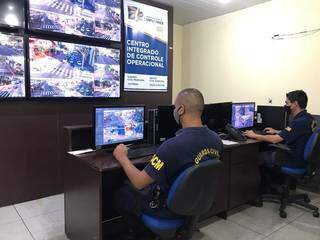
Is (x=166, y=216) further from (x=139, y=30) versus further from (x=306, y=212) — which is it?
(x=139, y=30)

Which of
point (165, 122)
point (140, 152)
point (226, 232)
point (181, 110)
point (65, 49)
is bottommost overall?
point (226, 232)

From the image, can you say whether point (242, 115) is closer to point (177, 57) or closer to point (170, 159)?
point (170, 159)

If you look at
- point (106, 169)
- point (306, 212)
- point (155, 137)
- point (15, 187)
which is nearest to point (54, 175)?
point (15, 187)

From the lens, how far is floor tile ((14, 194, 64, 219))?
9.57 ft

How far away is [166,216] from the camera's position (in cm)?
170

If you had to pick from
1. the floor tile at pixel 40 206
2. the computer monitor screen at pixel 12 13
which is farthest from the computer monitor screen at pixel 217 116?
the computer monitor screen at pixel 12 13

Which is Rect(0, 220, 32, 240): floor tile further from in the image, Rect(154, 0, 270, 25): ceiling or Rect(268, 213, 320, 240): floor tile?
Rect(154, 0, 270, 25): ceiling

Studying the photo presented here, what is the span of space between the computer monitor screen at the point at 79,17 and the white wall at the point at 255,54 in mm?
2059

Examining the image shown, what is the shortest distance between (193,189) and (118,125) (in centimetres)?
103

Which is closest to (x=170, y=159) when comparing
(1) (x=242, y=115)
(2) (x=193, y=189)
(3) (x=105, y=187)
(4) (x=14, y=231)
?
(2) (x=193, y=189)

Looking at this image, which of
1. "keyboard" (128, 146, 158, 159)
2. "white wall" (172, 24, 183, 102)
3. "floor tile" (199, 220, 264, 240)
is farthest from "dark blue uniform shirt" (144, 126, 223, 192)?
"white wall" (172, 24, 183, 102)

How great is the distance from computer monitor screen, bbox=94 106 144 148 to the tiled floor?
1.01 m

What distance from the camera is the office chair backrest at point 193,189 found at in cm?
Result: 148

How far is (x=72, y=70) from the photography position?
3303 mm
